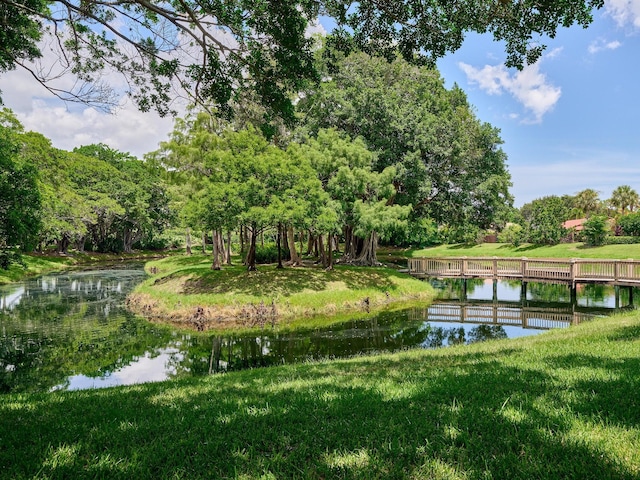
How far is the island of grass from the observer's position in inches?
653

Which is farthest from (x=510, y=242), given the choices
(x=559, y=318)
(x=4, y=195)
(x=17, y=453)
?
(x=17, y=453)

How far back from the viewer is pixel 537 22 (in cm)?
646

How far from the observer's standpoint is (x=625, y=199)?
5884cm

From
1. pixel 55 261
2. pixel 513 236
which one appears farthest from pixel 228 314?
pixel 513 236

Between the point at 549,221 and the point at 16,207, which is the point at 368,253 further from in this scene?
the point at 549,221

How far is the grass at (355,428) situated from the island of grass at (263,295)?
10707mm

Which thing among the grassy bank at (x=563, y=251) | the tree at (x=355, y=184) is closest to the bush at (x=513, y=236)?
the grassy bank at (x=563, y=251)

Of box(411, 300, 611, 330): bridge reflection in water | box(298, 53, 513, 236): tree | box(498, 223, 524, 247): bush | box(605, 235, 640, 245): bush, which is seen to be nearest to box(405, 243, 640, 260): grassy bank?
box(498, 223, 524, 247): bush

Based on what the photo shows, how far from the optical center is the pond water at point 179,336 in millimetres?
10398

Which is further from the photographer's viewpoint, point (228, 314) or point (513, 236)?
point (513, 236)

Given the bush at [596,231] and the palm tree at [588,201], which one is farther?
the palm tree at [588,201]

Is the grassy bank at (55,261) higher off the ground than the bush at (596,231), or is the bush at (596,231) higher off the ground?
the bush at (596,231)

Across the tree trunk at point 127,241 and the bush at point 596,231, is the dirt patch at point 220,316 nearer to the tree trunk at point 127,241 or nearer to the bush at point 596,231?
the bush at point 596,231

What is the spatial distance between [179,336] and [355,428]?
11.8 meters
